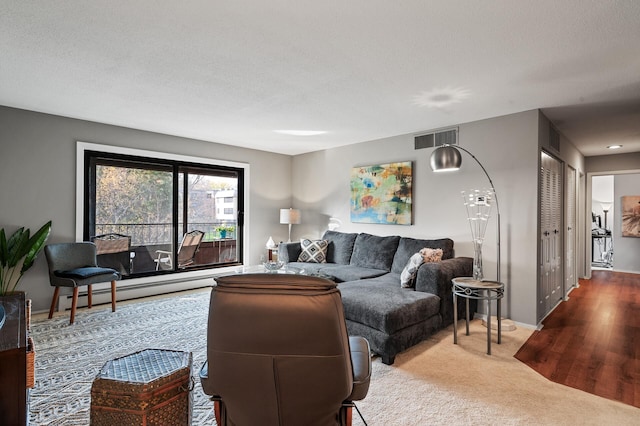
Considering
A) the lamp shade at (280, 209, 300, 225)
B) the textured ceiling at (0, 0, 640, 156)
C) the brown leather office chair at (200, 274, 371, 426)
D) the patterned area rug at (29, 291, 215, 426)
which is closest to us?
the brown leather office chair at (200, 274, 371, 426)

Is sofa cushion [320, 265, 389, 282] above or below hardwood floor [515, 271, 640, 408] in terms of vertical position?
above

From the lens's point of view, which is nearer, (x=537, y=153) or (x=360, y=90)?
(x=360, y=90)

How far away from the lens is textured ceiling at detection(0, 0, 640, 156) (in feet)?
6.63

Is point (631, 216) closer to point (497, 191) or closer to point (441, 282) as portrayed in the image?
point (497, 191)

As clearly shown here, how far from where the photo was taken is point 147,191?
16.8 ft

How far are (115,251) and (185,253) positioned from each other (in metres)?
0.99

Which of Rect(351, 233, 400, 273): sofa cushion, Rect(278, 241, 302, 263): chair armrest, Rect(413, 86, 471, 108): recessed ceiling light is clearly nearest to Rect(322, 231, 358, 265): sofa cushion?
Rect(351, 233, 400, 273): sofa cushion

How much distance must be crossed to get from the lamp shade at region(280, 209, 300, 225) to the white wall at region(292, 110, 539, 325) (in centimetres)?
114

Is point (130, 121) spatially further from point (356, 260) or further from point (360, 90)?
point (356, 260)

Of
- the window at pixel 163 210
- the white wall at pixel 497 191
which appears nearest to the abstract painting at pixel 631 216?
the white wall at pixel 497 191

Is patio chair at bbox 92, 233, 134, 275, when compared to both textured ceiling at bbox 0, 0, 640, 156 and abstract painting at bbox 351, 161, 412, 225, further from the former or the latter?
abstract painting at bbox 351, 161, 412, 225

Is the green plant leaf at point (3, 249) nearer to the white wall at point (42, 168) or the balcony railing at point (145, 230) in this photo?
the white wall at point (42, 168)

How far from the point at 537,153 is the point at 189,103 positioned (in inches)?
155

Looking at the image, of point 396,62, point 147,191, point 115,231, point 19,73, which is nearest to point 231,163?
point 147,191
